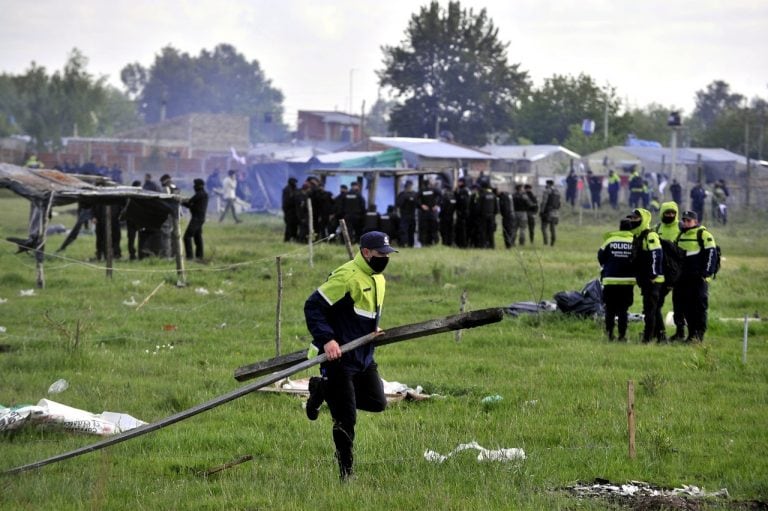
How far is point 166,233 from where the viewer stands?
28.0 m

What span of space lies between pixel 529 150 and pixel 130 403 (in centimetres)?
5713

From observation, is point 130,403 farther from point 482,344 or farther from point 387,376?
point 482,344

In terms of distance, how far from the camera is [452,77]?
89750 millimetres

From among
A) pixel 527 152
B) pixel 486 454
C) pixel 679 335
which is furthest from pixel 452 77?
pixel 486 454

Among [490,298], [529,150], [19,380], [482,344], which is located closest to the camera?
[19,380]

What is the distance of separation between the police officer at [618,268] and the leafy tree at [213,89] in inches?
4813

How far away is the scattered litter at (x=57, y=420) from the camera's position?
397 inches

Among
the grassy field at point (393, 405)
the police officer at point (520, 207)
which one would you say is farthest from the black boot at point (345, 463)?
the police officer at point (520, 207)

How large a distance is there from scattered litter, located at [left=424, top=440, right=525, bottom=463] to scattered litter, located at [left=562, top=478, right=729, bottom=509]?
775 mm

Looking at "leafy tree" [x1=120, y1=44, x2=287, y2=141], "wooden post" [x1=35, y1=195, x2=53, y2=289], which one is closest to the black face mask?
"wooden post" [x1=35, y1=195, x2=53, y2=289]

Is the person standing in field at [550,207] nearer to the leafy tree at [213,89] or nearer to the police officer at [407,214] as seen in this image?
the police officer at [407,214]

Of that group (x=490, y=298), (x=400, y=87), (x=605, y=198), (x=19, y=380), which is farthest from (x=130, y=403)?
(x=400, y=87)

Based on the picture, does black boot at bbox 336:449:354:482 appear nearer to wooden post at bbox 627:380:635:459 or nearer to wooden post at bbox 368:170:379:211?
wooden post at bbox 627:380:635:459

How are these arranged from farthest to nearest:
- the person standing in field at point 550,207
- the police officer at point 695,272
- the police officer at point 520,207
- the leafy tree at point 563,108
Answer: the leafy tree at point 563,108 → the person standing in field at point 550,207 → the police officer at point 520,207 → the police officer at point 695,272
